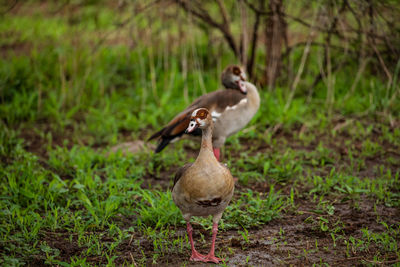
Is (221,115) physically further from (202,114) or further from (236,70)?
(202,114)

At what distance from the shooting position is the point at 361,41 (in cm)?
727

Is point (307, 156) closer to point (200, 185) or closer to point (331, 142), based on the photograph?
point (331, 142)

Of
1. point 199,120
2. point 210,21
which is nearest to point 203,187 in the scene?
point 199,120

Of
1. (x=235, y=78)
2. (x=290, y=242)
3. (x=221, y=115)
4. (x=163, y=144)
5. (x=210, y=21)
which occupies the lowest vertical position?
(x=290, y=242)

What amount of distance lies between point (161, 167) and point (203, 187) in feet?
7.97

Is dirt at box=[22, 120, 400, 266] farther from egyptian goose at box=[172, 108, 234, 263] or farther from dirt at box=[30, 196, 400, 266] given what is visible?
egyptian goose at box=[172, 108, 234, 263]

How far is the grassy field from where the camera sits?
4109mm

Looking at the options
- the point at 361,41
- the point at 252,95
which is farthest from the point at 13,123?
the point at 361,41

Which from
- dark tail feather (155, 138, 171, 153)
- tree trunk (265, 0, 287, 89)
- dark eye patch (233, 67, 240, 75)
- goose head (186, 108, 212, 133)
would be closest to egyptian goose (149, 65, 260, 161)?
dark tail feather (155, 138, 171, 153)

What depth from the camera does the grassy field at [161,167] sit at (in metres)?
4.11

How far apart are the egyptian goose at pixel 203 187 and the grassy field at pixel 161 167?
42 centimetres

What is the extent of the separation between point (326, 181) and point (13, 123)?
4.44 meters

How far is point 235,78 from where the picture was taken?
6.20m

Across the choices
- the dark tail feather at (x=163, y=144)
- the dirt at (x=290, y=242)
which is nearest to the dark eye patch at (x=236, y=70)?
the dark tail feather at (x=163, y=144)
